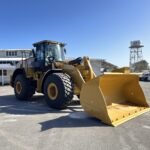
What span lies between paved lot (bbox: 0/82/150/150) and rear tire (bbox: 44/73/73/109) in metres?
0.63

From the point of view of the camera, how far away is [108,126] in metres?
5.51

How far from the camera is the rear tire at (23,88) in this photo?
33.2 ft

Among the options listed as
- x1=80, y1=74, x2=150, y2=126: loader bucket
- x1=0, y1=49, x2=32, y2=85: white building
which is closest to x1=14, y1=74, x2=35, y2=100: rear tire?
x1=0, y1=49, x2=32, y2=85: white building

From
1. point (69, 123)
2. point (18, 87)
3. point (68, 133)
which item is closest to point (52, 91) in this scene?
point (69, 123)

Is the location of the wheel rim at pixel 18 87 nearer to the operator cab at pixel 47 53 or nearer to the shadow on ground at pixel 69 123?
the operator cab at pixel 47 53

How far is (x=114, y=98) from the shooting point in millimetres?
7672

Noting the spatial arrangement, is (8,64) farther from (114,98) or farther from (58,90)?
(114,98)

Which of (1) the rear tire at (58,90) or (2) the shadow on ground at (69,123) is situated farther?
(1) the rear tire at (58,90)

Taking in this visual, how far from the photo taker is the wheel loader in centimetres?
593

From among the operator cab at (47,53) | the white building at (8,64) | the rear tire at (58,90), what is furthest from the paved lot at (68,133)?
the white building at (8,64)

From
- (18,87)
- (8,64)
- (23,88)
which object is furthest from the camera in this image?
(8,64)

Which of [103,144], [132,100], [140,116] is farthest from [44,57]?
[103,144]

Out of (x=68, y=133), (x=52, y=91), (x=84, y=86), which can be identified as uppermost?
(x=84, y=86)

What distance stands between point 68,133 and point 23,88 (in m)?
5.59
